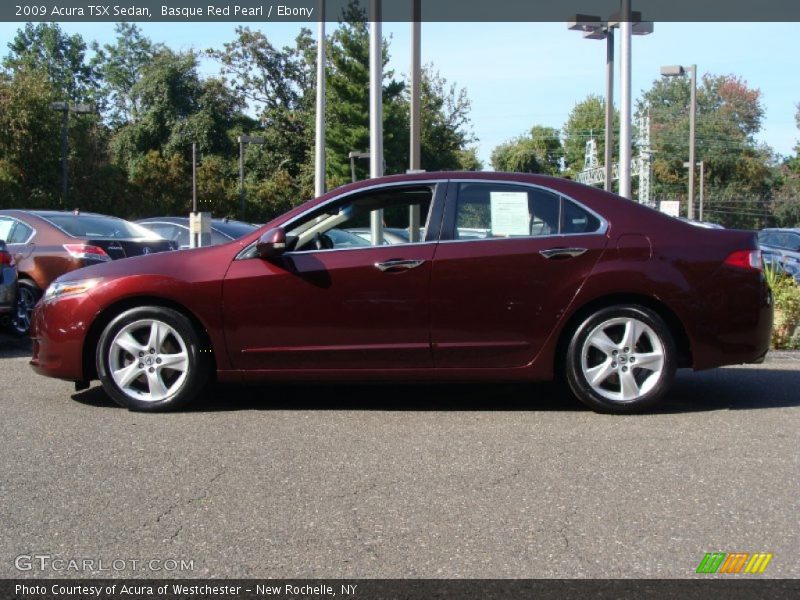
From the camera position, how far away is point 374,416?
6.09 meters

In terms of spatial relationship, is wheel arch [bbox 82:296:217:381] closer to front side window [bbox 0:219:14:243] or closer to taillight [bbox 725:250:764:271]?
taillight [bbox 725:250:764:271]

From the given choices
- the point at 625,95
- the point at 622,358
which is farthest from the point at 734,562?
the point at 625,95

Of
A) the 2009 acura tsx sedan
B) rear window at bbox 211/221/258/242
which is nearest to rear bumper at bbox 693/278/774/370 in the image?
the 2009 acura tsx sedan

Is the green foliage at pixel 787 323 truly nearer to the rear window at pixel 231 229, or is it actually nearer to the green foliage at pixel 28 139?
the rear window at pixel 231 229

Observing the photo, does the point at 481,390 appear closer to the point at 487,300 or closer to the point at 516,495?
the point at 487,300

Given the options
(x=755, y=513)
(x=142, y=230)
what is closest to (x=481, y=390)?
(x=755, y=513)

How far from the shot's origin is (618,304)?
6.01m

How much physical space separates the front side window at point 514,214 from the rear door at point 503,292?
5 centimetres

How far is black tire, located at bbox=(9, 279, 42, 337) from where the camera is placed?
395 inches

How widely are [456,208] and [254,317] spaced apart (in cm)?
151

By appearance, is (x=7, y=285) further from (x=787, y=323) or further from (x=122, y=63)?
(x=122, y=63)

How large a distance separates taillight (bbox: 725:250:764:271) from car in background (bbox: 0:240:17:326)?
7139 mm

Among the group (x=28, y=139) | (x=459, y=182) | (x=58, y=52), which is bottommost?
(x=459, y=182)

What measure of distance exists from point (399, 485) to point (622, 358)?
6.97 ft
